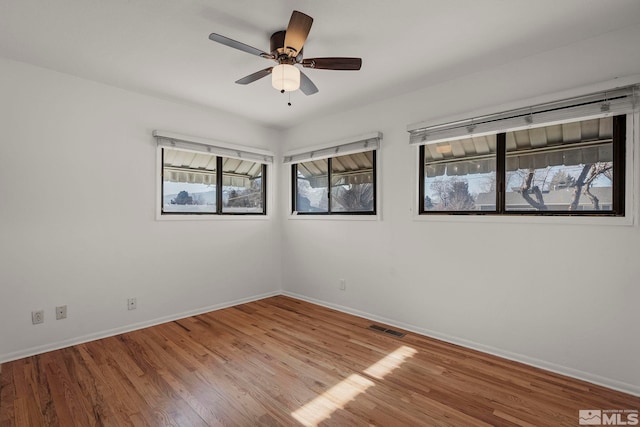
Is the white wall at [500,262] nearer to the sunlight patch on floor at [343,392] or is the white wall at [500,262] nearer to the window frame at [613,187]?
the window frame at [613,187]

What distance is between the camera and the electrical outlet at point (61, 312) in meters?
2.81

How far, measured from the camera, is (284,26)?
212cm

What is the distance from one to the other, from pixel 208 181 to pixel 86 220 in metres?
1.37

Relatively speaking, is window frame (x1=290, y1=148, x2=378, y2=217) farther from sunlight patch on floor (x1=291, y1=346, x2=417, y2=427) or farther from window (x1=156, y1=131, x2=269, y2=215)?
sunlight patch on floor (x1=291, y1=346, x2=417, y2=427)

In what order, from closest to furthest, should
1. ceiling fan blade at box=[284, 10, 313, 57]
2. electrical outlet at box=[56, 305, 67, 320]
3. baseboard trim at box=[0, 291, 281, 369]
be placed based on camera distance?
ceiling fan blade at box=[284, 10, 313, 57] < baseboard trim at box=[0, 291, 281, 369] < electrical outlet at box=[56, 305, 67, 320]

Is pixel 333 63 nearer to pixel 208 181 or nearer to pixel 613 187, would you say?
pixel 613 187

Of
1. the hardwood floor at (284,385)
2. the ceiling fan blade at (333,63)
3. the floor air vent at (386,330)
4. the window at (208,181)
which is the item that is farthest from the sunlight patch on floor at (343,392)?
the window at (208,181)

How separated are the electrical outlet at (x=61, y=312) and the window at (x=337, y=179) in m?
2.77

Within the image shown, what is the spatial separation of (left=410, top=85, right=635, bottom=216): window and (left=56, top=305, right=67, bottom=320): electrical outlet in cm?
351

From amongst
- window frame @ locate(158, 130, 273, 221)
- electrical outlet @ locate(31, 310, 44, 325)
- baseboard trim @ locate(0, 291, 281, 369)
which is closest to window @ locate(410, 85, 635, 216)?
window frame @ locate(158, 130, 273, 221)

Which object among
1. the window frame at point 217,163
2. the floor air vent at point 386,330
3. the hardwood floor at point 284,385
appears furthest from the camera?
the window frame at point 217,163

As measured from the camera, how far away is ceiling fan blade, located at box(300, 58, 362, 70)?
6.99 ft

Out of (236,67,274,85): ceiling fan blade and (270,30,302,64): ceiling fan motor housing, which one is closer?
(270,30,302,64): ceiling fan motor housing

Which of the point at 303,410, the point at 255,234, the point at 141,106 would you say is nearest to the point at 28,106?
the point at 141,106
